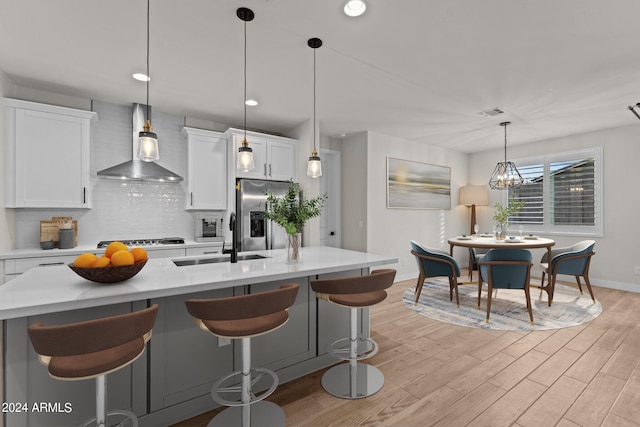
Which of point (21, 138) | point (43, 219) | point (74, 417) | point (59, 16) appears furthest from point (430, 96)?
point (43, 219)

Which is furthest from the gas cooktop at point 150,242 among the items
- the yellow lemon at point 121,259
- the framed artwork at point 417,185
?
the framed artwork at point 417,185

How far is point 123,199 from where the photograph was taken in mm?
3830

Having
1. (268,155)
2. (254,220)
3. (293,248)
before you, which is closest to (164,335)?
(293,248)

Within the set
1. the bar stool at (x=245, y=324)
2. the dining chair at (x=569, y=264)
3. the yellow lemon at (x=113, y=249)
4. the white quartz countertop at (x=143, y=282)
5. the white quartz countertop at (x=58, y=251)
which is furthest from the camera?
the dining chair at (x=569, y=264)

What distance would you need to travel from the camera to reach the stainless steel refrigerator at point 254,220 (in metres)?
4.01

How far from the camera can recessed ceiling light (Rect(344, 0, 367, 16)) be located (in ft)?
6.53

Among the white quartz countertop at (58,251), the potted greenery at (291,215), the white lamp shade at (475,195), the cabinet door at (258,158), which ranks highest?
the cabinet door at (258,158)

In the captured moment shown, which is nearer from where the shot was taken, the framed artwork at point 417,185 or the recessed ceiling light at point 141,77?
the recessed ceiling light at point 141,77

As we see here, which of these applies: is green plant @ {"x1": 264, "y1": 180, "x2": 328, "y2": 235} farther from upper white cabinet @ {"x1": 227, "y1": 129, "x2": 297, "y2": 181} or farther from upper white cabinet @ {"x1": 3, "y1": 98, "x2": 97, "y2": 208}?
upper white cabinet @ {"x1": 3, "y1": 98, "x2": 97, "y2": 208}

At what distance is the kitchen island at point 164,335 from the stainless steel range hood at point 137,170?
5.51 feet

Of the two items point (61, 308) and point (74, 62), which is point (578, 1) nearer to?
point (61, 308)

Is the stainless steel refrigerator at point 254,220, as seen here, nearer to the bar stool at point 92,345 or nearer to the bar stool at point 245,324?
the bar stool at point 245,324

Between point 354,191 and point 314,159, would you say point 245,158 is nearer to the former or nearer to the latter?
point 314,159

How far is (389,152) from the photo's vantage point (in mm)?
5395
